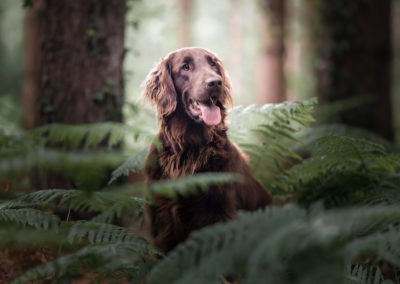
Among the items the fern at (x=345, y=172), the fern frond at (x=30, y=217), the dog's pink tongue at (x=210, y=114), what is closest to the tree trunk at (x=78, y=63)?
the dog's pink tongue at (x=210, y=114)

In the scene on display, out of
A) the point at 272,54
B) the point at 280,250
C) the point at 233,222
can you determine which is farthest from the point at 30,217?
the point at 272,54

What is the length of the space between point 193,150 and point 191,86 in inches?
19.4

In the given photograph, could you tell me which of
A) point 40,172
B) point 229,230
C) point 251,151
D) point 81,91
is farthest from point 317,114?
point 229,230

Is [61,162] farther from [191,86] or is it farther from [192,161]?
[191,86]

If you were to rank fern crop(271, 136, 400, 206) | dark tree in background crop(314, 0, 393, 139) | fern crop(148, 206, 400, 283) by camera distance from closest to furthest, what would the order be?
1. fern crop(148, 206, 400, 283)
2. fern crop(271, 136, 400, 206)
3. dark tree in background crop(314, 0, 393, 139)

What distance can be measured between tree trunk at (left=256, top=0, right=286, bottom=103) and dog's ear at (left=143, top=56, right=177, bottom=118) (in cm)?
634

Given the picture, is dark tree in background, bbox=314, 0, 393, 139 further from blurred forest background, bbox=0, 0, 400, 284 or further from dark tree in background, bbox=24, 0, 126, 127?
dark tree in background, bbox=24, 0, 126, 127

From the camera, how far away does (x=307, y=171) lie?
2701mm

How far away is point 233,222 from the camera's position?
1271 mm

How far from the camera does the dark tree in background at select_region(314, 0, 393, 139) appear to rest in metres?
5.52

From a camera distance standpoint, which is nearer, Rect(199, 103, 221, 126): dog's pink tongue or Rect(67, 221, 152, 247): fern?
Rect(67, 221, 152, 247): fern

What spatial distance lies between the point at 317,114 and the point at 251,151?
258cm

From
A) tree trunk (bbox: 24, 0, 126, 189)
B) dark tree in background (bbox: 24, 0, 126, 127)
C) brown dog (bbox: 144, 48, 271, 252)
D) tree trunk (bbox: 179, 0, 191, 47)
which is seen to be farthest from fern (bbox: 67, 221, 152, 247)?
tree trunk (bbox: 179, 0, 191, 47)

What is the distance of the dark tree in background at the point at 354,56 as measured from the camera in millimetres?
5516
